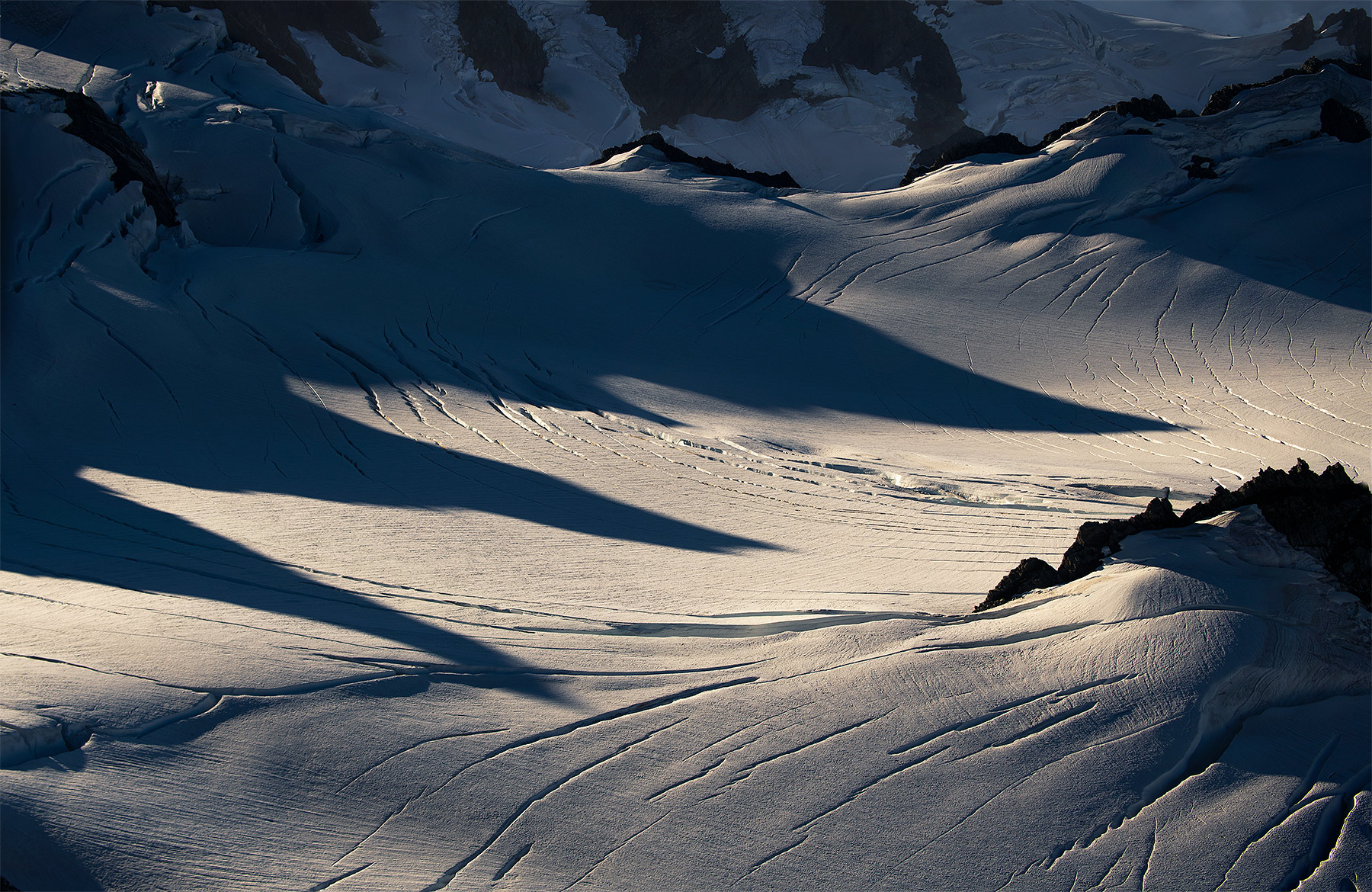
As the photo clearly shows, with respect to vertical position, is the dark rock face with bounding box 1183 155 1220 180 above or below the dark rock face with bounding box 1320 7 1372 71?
below

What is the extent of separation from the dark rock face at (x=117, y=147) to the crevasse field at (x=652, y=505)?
0.21 meters

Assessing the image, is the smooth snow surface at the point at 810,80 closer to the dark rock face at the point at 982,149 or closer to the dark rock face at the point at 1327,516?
the dark rock face at the point at 982,149

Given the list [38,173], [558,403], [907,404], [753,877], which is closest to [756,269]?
[907,404]

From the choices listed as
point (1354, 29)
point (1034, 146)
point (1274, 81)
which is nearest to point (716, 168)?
point (1034, 146)

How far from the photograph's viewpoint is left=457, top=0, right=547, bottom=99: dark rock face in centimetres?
2906

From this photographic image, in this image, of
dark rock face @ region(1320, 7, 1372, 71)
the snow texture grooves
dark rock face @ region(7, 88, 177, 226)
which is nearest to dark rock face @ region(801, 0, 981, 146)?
dark rock face @ region(1320, 7, 1372, 71)

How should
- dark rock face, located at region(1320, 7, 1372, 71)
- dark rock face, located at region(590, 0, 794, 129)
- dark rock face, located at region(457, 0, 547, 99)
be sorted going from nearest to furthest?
1. dark rock face, located at region(457, 0, 547, 99)
2. dark rock face, located at region(1320, 7, 1372, 71)
3. dark rock face, located at region(590, 0, 794, 129)

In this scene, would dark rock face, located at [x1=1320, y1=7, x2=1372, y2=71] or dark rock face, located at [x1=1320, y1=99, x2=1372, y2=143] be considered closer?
dark rock face, located at [x1=1320, y1=99, x2=1372, y2=143]

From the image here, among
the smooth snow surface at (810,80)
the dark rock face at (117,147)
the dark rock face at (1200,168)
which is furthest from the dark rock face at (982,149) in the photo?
the smooth snow surface at (810,80)

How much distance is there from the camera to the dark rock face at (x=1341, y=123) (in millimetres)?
11133

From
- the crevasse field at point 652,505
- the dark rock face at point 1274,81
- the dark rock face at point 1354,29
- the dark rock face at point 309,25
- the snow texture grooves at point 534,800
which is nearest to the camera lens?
the snow texture grooves at point 534,800

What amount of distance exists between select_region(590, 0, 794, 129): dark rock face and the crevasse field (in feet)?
67.8

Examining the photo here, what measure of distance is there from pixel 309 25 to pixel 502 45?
6.17m

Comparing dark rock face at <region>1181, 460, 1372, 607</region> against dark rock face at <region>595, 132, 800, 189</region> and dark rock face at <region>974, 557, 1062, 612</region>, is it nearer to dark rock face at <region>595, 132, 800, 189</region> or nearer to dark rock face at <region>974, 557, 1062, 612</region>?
dark rock face at <region>974, 557, 1062, 612</region>
